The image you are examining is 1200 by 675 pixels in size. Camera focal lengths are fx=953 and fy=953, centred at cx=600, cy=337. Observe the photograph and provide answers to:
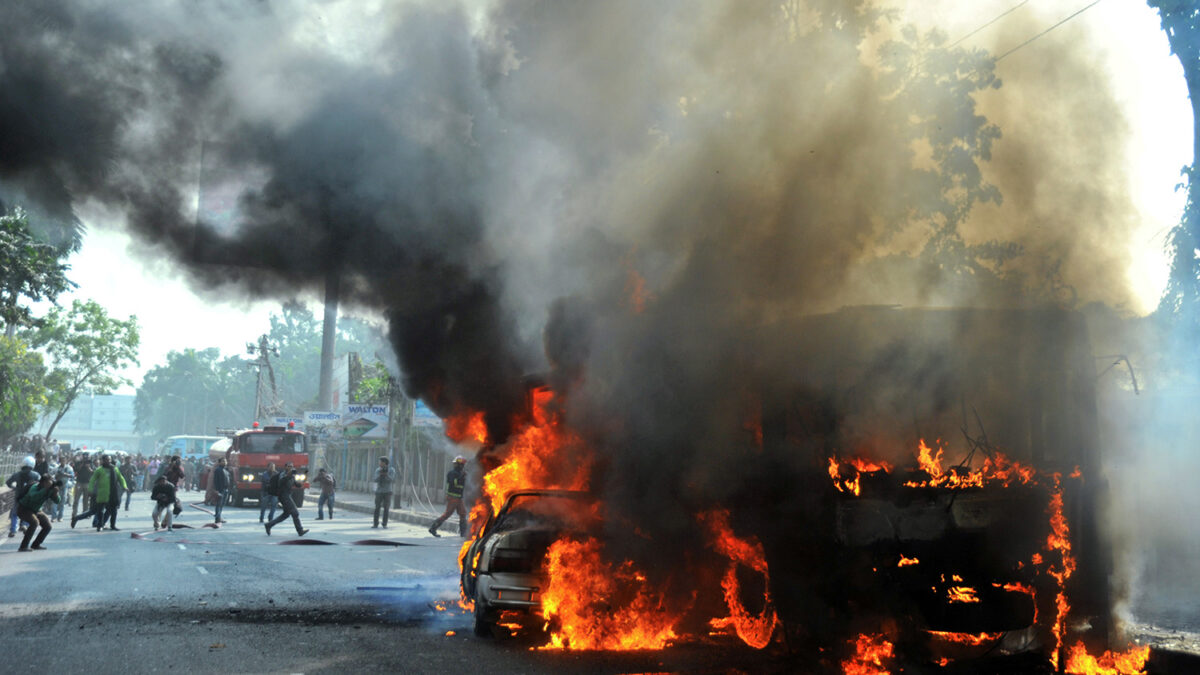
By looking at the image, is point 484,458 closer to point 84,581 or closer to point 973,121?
point 84,581

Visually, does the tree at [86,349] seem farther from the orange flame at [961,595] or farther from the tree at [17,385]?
the orange flame at [961,595]

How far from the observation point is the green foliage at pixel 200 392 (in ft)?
363

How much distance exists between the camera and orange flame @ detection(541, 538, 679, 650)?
7480 mm

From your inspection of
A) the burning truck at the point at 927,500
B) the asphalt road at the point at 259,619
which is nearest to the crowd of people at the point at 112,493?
the asphalt road at the point at 259,619

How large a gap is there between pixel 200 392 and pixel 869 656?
117508 millimetres

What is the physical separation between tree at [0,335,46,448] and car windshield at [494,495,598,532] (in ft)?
75.3

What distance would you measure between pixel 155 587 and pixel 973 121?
10.7 metres

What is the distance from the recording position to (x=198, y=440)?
64562 millimetres

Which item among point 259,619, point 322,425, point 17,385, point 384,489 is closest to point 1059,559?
point 259,619

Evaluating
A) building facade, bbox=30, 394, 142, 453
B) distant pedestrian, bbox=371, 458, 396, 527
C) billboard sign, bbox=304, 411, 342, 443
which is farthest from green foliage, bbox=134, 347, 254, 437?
distant pedestrian, bbox=371, 458, 396, 527

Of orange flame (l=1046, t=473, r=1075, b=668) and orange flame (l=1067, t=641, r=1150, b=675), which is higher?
orange flame (l=1046, t=473, r=1075, b=668)

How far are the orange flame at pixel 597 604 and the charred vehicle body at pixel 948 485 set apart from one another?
1.20 meters

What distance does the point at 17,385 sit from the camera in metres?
29.9

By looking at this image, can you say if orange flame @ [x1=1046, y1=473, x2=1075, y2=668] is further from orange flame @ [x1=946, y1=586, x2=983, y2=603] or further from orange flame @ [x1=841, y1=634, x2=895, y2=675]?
orange flame @ [x1=841, y1=634, x2=895, y2=675]
